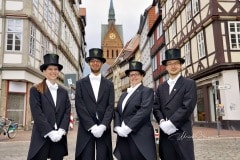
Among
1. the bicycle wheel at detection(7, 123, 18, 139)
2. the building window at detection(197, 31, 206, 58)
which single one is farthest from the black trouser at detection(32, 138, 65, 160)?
the building window at detection(197, 31, 206, 58)

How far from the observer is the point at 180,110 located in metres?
3.88

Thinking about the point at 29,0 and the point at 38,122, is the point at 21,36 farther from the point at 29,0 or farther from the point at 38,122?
the point at 38,122

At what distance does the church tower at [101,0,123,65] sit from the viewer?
10244 centimetres

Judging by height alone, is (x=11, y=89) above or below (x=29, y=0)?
below

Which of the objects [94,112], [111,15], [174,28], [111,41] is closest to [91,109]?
[94,112]

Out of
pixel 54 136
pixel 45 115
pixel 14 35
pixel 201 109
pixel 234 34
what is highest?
pixel 14 35

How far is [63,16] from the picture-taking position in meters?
26.2

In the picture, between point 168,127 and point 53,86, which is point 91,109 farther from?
point 168,127

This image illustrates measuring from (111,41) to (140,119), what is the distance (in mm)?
100704

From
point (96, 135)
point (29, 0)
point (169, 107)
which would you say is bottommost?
point (96, 135)

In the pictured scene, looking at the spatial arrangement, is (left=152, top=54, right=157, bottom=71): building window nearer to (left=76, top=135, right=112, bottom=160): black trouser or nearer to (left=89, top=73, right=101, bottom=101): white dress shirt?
(left=89, top=73, right=101, bottom=101): white dress shirt

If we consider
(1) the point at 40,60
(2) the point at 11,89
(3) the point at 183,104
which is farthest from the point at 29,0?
(3) the point at 183,104

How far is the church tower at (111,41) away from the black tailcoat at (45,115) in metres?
97.4

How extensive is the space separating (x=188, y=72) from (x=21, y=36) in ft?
38.8
